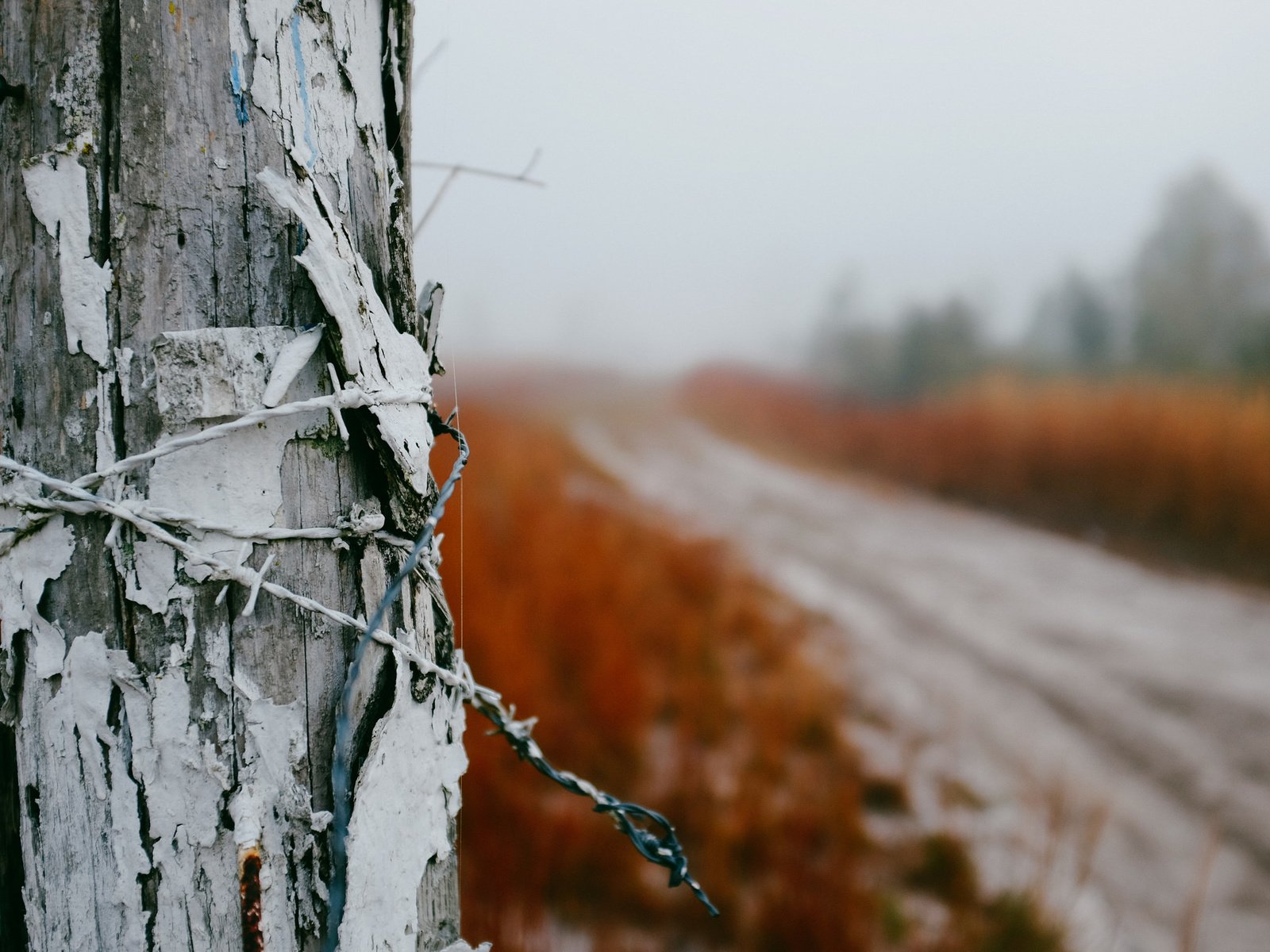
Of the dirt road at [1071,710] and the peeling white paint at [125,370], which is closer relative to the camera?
the peeling white paint at [125,370]

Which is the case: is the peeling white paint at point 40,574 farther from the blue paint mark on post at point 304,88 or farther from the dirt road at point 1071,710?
the dirt road at point 1071,710

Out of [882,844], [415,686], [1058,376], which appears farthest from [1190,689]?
[1058,376]

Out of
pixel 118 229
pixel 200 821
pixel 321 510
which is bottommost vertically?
pixel 200 821

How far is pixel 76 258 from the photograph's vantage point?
57cm

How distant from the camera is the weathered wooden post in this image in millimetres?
567

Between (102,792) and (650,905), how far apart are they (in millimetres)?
1741

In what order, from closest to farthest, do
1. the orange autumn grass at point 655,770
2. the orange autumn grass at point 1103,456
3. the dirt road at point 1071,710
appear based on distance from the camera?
the orange autumn grass at point 655,770
the dirt road at point 1071,710
the orange autumn grass at point 1103,456

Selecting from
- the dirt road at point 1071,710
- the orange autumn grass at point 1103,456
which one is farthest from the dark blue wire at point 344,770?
the orange autumn grass at point 1103,456

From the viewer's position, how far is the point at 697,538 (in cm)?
509

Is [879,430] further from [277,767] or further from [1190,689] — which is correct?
[277,767]

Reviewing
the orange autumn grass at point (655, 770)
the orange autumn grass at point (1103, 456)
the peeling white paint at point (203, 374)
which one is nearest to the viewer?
the peeling white paint at point (203, 374)

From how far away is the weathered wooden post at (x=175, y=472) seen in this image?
1.86ft

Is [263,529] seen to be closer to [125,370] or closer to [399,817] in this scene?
[125,370]

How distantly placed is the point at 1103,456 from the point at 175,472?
9463 mm
